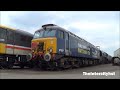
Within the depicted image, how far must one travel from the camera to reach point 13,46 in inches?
668

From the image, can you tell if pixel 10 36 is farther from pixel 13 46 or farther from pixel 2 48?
pixel 2 48

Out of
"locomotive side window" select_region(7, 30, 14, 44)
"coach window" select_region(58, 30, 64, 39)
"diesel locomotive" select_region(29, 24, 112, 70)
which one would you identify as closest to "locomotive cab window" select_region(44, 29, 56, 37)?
"diesel locomotive" select_region(29, 24, 112, 70)

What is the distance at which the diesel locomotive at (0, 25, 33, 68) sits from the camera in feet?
52.4

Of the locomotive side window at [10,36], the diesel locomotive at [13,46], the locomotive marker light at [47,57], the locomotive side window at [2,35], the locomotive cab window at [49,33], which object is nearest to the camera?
the locomotive marker light at [47,57]

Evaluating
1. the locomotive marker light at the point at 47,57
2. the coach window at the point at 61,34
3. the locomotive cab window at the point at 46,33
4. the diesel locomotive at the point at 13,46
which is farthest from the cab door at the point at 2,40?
the coach window at the point at 61,34

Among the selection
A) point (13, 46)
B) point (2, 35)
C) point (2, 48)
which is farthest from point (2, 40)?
point (13, 46)

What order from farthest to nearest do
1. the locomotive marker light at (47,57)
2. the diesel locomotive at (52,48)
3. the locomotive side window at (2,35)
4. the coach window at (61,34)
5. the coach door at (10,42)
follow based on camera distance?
the coach door at (10,42)
the locomotive side window at (2,35)
the coach window at (61,34)
the diesel locomotive at (52,48)
the locomotive marker light at (47,57)

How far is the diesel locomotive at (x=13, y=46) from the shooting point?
1596 cm

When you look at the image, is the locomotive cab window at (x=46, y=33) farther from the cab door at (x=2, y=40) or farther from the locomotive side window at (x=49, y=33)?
the cab door at (x=2, y=40)

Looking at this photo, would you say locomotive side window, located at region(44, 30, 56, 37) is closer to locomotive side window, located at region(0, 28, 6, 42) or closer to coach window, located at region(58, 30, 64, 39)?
coach window, located at region(58, 30, 64, 39)

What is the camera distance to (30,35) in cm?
2014

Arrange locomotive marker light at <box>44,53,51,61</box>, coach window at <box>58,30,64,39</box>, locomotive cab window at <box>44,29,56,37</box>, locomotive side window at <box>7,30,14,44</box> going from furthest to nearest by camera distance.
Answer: locomotive side window at <box>7,30,14,44</box>
coach window at <box>58,30,64,39</box>
locomotive cab window at <box>44,29,56,37</box>
locomotive marker light at <box>44,53,51,61</box>
